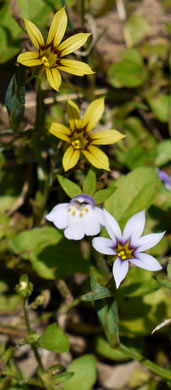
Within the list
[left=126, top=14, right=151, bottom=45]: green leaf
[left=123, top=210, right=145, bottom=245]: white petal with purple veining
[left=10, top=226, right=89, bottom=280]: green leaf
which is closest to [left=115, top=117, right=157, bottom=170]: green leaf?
[left=126, top=14, right=151, bottom=45]: green leaf

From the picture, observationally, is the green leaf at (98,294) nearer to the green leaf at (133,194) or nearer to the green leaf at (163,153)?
the green leaf at (133,194)

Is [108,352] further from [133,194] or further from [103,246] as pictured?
[103,246]

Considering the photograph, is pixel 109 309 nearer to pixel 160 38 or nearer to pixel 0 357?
pixel 0 357

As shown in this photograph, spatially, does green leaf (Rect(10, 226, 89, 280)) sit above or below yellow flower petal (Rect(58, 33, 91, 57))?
below

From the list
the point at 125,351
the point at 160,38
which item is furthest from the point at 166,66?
the point at 125,351

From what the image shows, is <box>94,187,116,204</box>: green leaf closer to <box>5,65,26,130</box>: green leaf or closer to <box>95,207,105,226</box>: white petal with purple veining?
<box>95,207,105,226</box>: white petal with purple veining

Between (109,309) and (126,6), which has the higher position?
(126,6)

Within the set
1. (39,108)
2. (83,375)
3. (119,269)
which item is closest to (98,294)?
(119,269)
